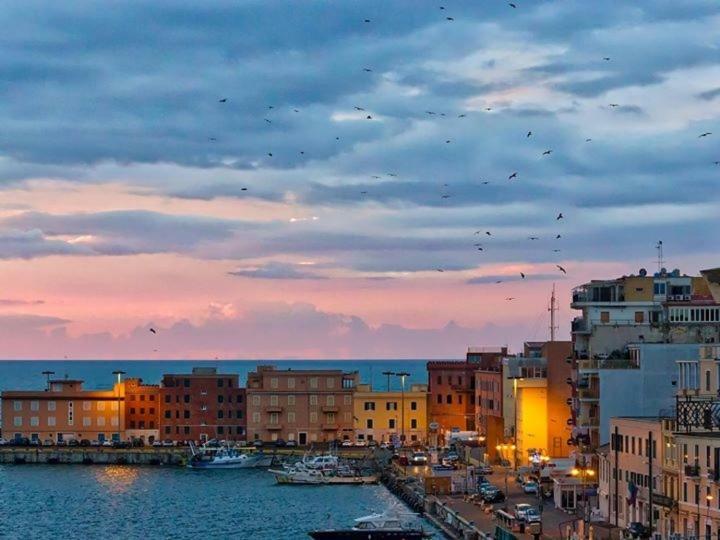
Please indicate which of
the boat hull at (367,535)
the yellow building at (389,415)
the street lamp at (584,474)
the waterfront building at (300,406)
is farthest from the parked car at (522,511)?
the yellow building at (389,415)

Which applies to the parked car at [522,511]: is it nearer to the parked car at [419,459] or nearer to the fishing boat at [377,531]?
the fishing boat at [377,531]

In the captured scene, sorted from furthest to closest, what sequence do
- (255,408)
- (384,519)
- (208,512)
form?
(255,408) → (208,512) → (384,519)

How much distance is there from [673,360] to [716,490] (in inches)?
885

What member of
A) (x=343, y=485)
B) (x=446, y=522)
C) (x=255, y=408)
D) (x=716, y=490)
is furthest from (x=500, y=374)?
(x=716, y=490)

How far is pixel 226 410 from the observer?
145500 mm

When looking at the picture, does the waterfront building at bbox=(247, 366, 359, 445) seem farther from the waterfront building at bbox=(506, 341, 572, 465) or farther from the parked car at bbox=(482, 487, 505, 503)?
the parked car at bbox=(482, 487, 505, 503)

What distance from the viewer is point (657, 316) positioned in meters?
93.7

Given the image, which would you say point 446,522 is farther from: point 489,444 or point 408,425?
point 408,425

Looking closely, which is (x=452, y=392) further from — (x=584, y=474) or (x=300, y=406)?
(x=584, y=474)

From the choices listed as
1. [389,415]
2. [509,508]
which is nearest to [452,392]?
[389,415]

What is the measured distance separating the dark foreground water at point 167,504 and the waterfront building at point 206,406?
381 inches

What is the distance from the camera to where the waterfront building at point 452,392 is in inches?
5669

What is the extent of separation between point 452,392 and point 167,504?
1696 inches

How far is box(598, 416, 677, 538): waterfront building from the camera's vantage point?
2623 inches
